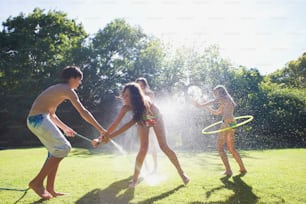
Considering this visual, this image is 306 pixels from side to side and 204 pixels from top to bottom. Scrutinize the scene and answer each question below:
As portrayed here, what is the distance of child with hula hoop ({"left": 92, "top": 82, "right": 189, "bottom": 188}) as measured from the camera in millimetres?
4328

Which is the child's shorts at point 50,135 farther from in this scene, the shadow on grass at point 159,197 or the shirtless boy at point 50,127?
the shadow on grass at point 159,197

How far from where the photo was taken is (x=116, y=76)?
73.3ft

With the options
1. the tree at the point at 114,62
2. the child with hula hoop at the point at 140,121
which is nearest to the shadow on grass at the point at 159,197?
the child with hula hoop at the point at 140,121

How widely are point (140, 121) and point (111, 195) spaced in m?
1.19

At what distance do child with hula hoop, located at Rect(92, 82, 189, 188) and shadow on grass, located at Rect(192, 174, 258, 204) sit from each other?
0.66m

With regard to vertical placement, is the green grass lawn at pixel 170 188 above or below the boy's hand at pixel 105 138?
below

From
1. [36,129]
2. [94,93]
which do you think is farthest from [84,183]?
[94,93]

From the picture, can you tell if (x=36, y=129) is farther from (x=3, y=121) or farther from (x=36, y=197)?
(x=3, y=121)

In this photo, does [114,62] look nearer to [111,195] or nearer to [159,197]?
[111,195]

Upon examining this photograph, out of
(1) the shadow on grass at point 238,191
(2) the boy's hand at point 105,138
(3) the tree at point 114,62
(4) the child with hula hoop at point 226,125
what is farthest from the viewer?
(3) the tree at point 114,62

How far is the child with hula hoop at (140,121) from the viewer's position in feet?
14.2

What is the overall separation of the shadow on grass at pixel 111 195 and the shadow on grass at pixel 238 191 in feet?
3.78

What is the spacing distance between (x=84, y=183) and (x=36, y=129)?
1.62m

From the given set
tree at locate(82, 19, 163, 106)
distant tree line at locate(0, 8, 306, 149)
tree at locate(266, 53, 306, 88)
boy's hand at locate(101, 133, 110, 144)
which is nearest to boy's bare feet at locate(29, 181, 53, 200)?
boy's hand at locate(101, 133, 110, 144)
